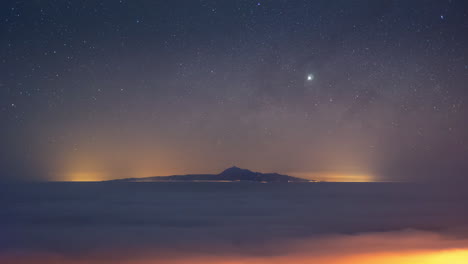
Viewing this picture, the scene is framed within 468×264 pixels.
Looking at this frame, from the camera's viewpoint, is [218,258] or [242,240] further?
[242,240]

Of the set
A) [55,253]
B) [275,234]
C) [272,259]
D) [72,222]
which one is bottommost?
[272,259]

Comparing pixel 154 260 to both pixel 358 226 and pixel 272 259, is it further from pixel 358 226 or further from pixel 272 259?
pixel 358 226

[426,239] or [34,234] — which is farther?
[34,234]

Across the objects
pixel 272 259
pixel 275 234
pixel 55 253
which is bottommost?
pixel 272 259

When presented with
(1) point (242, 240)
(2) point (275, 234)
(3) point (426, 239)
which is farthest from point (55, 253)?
(3) point (426, 239)

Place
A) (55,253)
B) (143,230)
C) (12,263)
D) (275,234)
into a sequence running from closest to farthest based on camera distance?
(12,263) < (55,253) < (275,234) < (143,230)

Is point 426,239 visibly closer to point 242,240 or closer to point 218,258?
point 242,240

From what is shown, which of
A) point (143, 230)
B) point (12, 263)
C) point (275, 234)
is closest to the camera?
point (12, 263)

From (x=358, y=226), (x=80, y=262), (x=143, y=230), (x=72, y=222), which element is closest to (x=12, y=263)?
(x=80, y=262)

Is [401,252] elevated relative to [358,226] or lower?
lower
